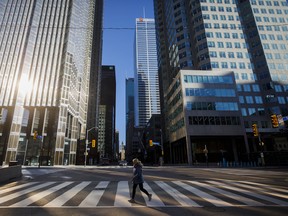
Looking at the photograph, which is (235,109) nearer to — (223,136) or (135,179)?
(223,136)

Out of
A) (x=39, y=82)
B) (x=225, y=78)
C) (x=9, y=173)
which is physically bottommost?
(x=9, y=173)

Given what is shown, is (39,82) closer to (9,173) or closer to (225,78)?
(9,173)

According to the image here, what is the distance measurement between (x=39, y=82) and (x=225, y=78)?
5783cm

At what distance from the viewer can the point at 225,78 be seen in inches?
2020

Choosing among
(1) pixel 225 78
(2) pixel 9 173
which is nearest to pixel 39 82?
(2) pixel 9 173

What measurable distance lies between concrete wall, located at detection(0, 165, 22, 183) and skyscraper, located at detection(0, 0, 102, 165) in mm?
41559

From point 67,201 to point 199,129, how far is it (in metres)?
42.2

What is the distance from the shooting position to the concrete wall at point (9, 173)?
44.3ft

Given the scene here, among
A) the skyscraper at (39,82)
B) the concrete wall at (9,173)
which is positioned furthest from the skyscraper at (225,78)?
the concrete wall at (9,173)

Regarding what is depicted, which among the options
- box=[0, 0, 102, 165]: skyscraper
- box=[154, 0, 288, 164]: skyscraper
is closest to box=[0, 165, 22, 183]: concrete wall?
box=[154, 0, 288, 164]: skyscraper

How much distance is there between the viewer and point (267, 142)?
2301 inches

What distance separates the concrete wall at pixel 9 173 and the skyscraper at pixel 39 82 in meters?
41.6

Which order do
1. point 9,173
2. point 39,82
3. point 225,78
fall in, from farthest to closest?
point 39,82 → point 225,78 → point 9,173

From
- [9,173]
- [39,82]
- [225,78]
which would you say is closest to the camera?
[9,173]
